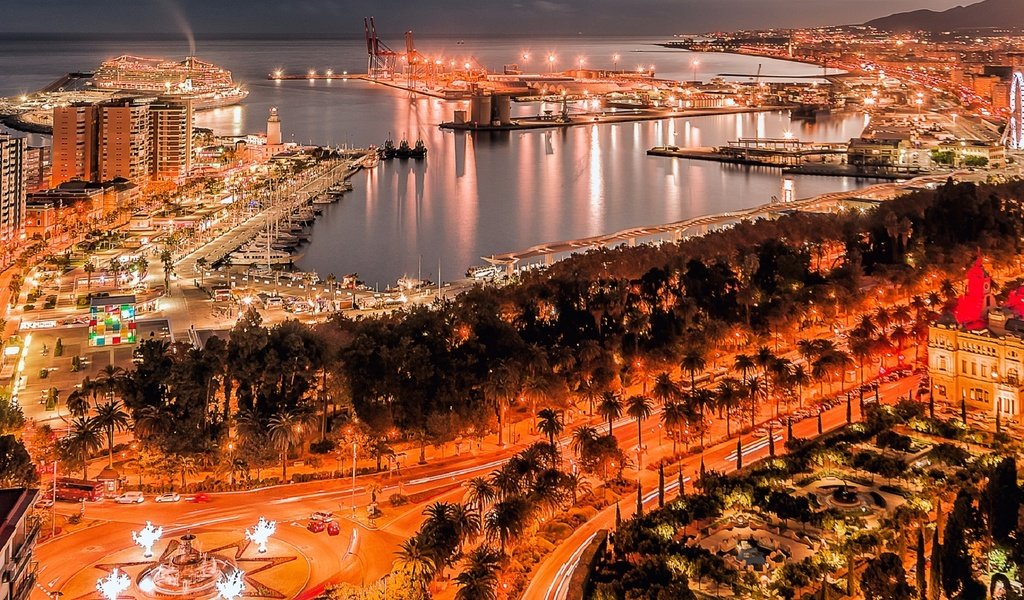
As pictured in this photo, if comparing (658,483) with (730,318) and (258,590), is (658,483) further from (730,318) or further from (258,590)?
(730,318)

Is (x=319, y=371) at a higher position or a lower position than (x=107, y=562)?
higher

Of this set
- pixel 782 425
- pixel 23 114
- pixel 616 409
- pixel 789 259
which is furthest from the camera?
pixel 23 114

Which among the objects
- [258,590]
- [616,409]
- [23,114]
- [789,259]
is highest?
[23,114]

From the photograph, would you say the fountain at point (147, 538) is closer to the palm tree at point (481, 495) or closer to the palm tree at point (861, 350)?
the palm tree at point (481, 495)

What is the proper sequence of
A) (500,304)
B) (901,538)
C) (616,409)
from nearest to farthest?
(901,538)
(616,409)
(500,304)

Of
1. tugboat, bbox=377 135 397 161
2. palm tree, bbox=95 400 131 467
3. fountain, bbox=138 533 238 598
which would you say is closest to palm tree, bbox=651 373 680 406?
fountain, bbox=138 533 238 598

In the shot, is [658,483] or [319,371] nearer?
[658,483]

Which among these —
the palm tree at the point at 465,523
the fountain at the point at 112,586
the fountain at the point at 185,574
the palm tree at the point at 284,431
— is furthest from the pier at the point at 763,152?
the fountain at the point at 112,586

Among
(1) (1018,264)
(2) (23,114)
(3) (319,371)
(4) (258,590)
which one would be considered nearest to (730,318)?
(3) (319,371)
